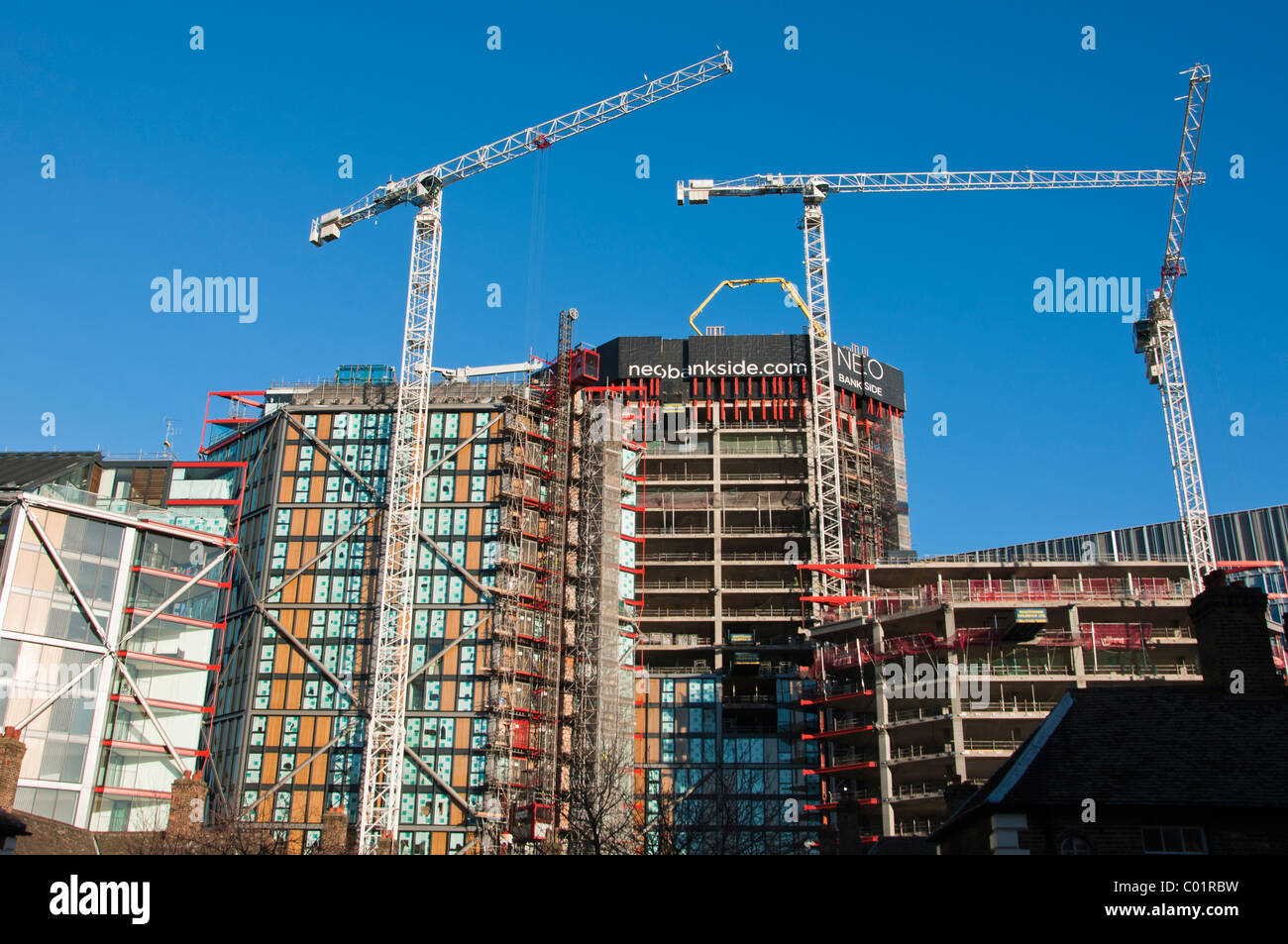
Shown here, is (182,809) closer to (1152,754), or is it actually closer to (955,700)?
(1152,754)

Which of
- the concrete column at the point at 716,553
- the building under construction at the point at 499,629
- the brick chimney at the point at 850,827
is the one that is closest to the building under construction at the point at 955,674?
the building under construction at the point at 499,629

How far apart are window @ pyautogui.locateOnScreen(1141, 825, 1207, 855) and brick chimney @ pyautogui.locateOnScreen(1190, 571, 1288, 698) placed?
582 centimetres

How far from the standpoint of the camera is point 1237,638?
3366cm

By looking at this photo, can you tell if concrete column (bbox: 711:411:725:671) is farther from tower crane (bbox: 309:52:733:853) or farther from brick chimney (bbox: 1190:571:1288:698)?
brick chimney (bbox: 1190:571:1288:698)

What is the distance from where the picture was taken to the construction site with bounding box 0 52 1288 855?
8431 cm

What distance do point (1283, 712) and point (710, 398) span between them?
101m

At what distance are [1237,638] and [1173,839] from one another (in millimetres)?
7711

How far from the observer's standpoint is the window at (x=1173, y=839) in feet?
93.4

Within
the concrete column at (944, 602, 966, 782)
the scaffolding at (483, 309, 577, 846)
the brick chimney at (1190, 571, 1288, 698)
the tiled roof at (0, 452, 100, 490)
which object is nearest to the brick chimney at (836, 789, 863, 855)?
the brick chimney at (1190, 571, 1288, 698)

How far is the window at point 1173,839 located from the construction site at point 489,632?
46797 mm

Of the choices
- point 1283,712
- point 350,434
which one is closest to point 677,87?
point 350,434

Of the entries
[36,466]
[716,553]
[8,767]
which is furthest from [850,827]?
[36,466]

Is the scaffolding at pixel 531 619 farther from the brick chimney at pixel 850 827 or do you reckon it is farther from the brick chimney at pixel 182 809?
the brick chimney at pixel 850 827

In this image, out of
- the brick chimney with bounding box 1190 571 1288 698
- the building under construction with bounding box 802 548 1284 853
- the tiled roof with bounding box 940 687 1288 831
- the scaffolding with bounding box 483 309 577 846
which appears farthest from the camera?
the scaffolding with bounding box 483 309 577 846
